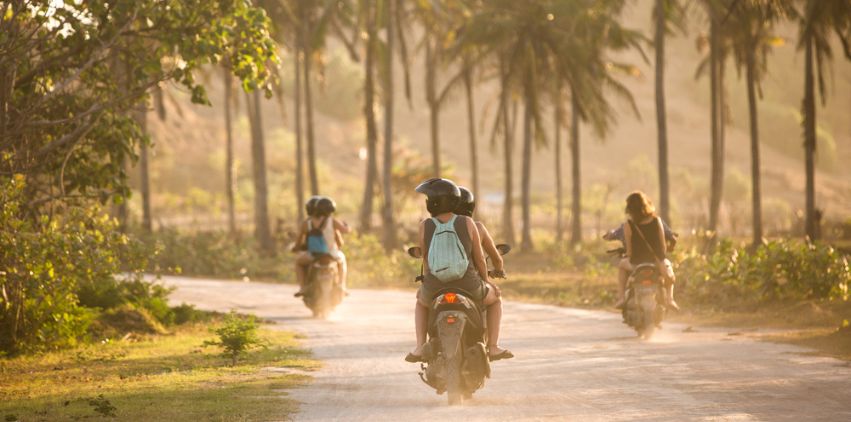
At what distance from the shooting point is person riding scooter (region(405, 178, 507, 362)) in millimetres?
10336

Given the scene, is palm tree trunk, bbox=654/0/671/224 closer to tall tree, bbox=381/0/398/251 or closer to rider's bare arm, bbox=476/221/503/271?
tall tree, bbox=381/0/398/251

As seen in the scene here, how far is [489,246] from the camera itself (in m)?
10.9

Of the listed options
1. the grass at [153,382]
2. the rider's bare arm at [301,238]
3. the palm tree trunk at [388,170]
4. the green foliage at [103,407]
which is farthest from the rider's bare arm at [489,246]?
the palm tree trunk at [388,170]

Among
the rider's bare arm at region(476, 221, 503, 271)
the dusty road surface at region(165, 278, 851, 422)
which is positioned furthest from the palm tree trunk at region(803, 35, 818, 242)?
the rider's bare arm at region(476, 221, 503, 271)

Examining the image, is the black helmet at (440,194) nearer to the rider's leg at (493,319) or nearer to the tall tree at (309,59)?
the rider's leg at (493,319)

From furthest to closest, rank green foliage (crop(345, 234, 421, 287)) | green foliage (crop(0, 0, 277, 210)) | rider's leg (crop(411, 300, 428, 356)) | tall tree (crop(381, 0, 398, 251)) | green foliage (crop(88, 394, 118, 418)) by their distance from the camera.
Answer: tall tree (crop(381, 0, 398, 251)) → green foliage (crop(345, 234, 421, 287)) → green foliage (crop(0, 0, 277, 210)) → rider's leg (crop(411, 300, 428, 356)) → green foliage (crop(88, 394, 118, 418))

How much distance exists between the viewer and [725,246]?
2306 centimetres

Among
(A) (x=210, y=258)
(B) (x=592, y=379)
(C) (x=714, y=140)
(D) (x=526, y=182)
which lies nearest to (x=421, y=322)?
(B) (x=592, y=379)

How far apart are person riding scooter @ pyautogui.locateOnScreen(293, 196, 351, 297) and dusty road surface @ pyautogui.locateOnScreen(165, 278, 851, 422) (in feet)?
4.59

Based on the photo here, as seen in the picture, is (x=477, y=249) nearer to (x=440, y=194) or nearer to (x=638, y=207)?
(x=440, y=194)

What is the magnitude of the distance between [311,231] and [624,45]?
1020 inches

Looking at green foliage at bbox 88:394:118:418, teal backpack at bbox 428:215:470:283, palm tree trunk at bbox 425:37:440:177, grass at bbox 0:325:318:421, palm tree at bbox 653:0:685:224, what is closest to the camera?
green foliage at bbox 88:394:118:418

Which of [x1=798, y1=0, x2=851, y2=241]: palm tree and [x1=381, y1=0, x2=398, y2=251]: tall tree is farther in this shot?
[x1=381, y1=0, x2=398, y2=251]: tall tree

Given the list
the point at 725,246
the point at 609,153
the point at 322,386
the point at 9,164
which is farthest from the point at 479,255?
the point at 609,153
